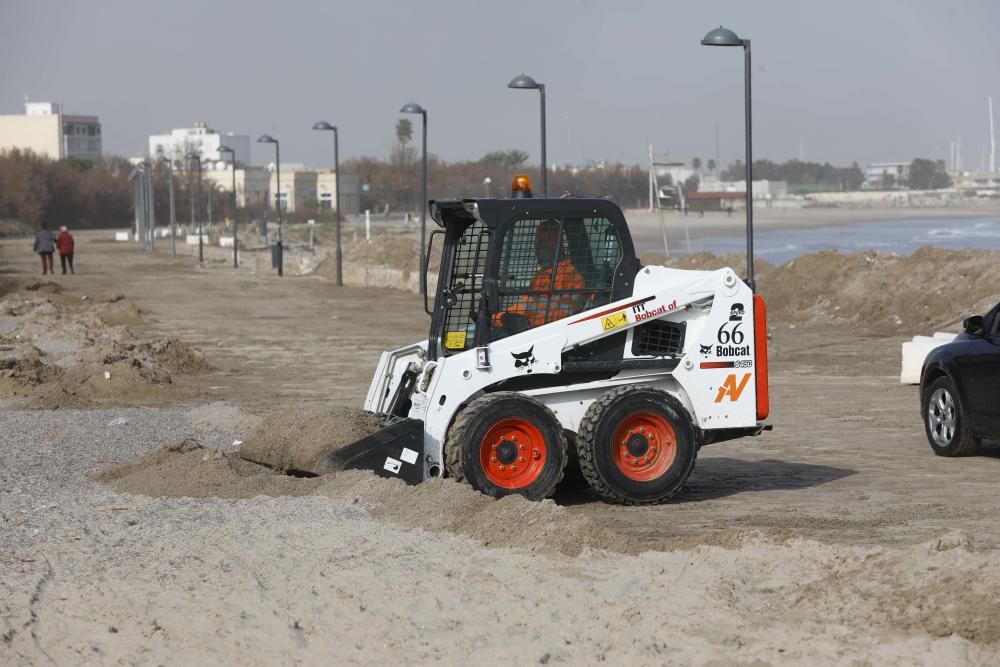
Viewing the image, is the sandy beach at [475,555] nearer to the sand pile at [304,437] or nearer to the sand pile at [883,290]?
the sand pile at [304,437]

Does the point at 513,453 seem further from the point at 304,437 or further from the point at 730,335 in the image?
the point at 304,437

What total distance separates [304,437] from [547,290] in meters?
2.66

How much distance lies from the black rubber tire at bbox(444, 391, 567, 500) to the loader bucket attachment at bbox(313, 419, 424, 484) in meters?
0.21

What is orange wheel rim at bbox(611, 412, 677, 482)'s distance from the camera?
411 inches

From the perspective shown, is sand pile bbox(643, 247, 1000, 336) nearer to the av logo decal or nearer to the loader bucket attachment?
the av logo decal

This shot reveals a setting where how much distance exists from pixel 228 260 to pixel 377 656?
64131 mm

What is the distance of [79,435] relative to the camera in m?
14.0

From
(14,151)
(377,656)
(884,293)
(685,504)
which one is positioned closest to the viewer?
(377,656)

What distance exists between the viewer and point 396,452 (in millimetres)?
10297

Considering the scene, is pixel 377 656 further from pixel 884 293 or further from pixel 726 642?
pixel 884 293

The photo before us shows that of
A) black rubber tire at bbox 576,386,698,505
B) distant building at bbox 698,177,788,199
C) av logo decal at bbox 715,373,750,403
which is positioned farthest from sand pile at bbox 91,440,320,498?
distant building at bbox 698,177,788,199

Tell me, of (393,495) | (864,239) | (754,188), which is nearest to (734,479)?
(393,495)

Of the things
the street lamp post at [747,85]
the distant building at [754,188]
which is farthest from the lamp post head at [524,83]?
the distant building at [754,188]

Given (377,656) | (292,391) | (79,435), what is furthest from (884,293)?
(377,656)
